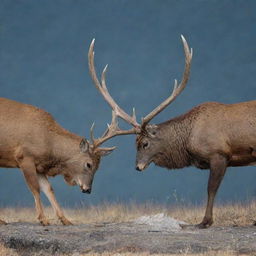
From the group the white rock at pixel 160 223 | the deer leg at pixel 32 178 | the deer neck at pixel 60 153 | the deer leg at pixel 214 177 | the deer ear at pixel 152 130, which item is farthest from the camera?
the deer ear at pixel 152 130

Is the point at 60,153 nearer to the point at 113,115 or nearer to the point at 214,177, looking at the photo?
the point at 113,115

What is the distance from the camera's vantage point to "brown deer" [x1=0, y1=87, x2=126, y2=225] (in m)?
12.0

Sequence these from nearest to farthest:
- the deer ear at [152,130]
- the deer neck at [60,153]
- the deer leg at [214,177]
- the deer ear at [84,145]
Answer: the deer leg at [214,177] → the deer neck at [60,153] → the deer ear at [84,145] → the deer ear at [152,130]

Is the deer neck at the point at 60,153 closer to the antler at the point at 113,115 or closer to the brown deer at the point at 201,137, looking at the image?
the antler at the point at 113,115

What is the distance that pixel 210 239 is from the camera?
33.4 feet

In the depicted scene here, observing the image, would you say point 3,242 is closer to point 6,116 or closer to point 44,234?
point 44,234

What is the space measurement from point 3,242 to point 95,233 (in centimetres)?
134

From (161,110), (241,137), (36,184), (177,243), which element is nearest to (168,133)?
(161,110)

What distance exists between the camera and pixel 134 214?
15359 millimetres

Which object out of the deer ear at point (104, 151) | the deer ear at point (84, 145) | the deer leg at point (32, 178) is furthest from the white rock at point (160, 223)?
the deer leg at point (32, 178)

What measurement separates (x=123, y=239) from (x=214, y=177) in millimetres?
2381

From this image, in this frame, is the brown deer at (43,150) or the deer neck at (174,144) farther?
the deer neck at (174,144)

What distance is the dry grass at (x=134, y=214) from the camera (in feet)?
45.5

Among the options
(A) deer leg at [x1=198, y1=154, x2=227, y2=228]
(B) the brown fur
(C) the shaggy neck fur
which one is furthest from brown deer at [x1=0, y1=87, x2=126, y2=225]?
(A) deer leg at [x1=198, y1=154, x2=227, y2=228]
